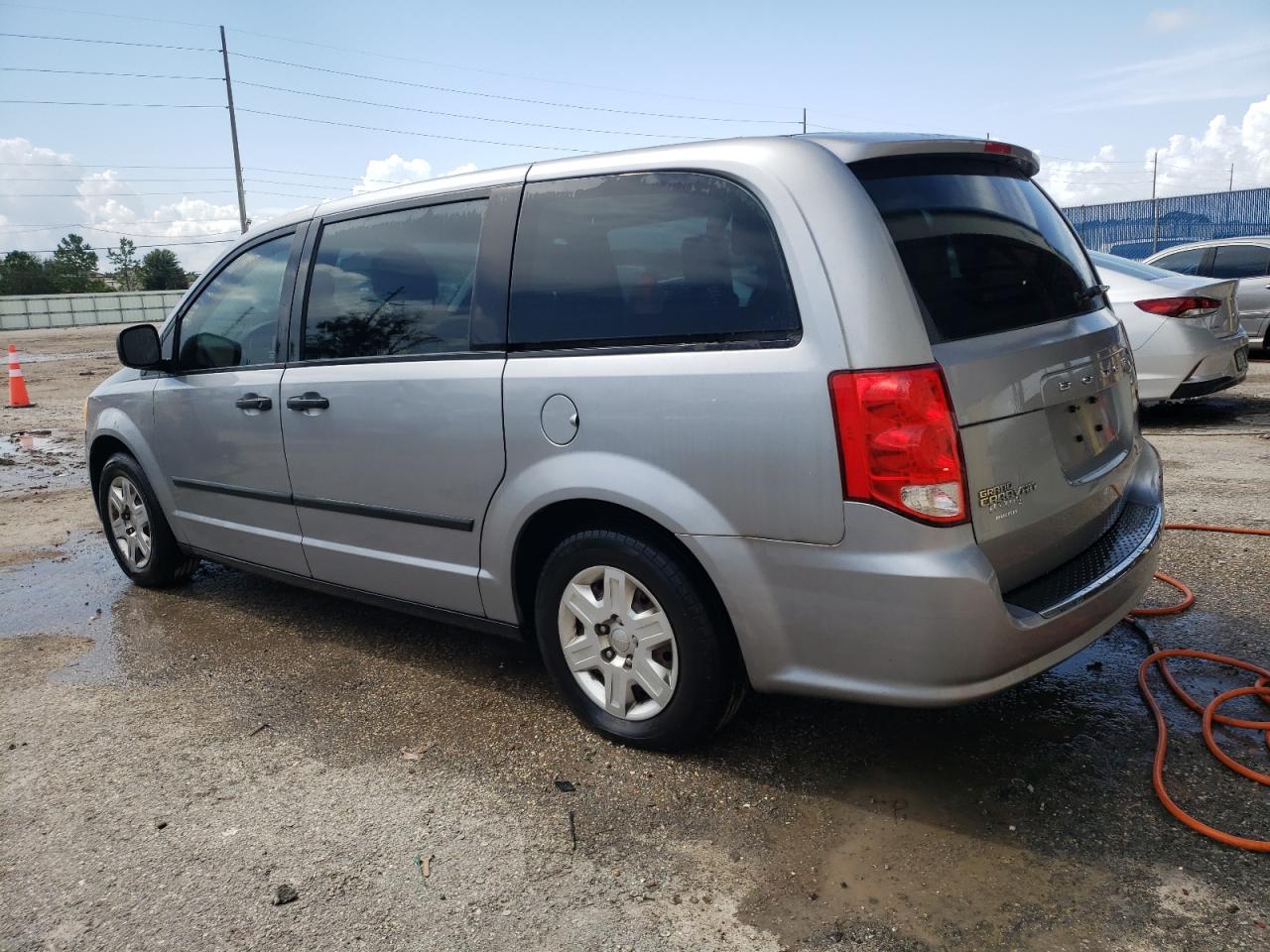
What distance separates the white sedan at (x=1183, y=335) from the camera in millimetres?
7820

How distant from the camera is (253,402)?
4215mm

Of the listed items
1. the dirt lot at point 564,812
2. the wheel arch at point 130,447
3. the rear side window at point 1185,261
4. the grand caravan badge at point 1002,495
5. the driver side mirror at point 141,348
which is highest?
the driver side mirror at point 141,348

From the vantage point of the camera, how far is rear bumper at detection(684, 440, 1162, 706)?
2.48 m

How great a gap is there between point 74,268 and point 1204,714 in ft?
340

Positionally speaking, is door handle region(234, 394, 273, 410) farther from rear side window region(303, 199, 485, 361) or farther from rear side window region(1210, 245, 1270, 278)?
rear side window region(1210, 245, 1270, 278)

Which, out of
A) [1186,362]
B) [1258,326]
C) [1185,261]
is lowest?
[1258,326]

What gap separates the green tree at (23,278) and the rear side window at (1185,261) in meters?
87.0

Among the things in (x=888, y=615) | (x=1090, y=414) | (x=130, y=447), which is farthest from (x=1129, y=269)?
(x=130, y=447)

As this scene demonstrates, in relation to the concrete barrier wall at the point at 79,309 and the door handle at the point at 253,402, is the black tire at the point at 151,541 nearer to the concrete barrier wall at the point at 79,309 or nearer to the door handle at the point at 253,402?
the door handle at the point at 253,402

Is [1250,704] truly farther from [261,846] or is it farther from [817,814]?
[261,846]

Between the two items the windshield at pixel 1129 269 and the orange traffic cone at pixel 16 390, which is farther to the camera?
the orange traffic cone at pixel 16 390

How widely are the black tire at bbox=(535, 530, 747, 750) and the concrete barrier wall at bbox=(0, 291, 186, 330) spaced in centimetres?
5919

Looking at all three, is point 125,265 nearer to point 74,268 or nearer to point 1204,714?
point 74,268

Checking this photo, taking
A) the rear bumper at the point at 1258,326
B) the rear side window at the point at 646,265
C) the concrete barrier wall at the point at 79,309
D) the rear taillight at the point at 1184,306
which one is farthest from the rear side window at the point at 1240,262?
the concrete barrier wall at the point at 79,309
